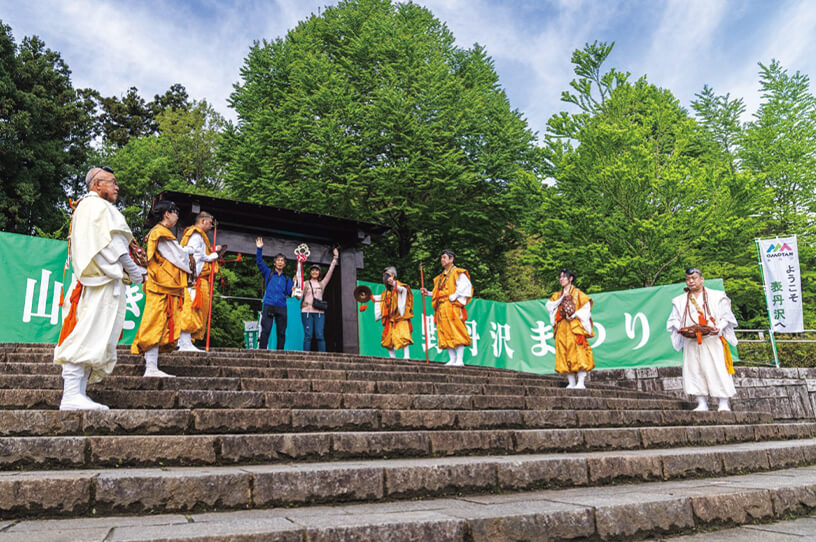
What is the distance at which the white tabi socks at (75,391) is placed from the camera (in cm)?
400

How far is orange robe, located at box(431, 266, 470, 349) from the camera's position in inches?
419

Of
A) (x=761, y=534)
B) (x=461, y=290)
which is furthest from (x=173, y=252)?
(x=761, y=534)

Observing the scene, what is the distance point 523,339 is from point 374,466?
11.6m

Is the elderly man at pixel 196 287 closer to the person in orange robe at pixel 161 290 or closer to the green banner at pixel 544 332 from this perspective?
the person in orange robe at pixel 161 290

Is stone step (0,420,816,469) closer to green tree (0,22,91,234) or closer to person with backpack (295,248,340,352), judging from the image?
person with backpack (295,248,340,352)

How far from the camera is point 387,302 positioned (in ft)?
39.3

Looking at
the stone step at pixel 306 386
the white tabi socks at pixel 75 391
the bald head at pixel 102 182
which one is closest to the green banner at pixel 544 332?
the stone step at pixel 306 386

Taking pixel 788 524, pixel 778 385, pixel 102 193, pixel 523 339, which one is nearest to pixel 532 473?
pixel 788 524

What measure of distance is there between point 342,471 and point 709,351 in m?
6.93

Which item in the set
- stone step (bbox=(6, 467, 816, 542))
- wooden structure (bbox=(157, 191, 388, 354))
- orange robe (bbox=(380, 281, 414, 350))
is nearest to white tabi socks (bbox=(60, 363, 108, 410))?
stone step (bbox=(6, 467, 816, 542))

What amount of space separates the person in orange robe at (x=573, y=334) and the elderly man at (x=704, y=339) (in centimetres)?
127

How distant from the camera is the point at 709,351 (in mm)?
8219

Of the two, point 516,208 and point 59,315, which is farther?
point 516,208

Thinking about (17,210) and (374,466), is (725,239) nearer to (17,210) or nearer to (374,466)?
(374,466)
